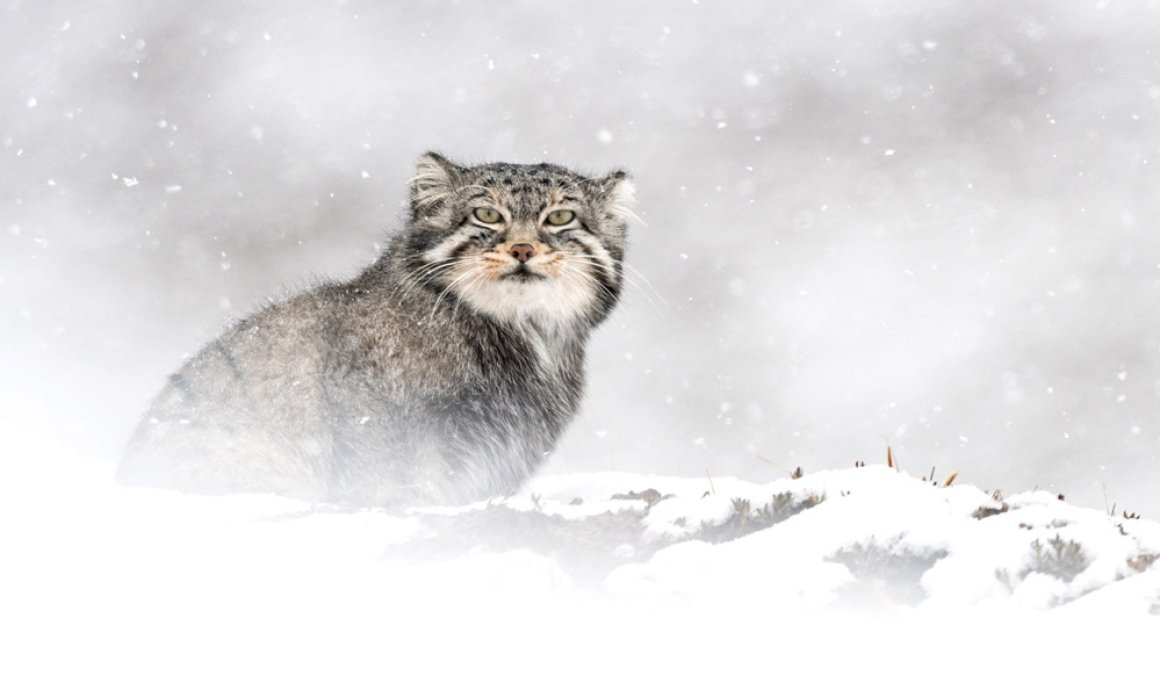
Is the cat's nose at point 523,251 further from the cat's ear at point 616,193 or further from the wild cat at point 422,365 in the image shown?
the cat's ear at point 616,193

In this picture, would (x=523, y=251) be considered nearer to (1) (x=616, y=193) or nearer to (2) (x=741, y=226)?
(1) (x=616, y=193)

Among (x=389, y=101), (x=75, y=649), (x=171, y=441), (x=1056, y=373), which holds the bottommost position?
(x=75, y=649)

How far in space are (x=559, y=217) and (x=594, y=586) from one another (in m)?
3.46

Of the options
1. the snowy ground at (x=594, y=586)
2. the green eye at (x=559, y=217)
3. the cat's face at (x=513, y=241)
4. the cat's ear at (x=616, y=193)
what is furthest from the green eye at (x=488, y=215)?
the snowy ground at (x=594, y=586)

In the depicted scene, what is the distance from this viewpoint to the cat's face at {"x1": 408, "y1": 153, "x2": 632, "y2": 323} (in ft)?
27.6

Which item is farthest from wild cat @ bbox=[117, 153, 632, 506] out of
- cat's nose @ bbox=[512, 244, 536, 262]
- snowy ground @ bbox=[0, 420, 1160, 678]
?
snowy ground @ bbox=[0, 420, 1160, 678]

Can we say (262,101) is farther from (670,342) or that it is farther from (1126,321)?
(1126,321)

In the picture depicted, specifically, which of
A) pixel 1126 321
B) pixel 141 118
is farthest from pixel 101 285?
pixel 1126 321

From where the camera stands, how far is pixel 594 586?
5914 mm

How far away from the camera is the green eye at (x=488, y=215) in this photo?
853 cm

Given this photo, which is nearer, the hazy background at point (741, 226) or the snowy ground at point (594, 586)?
the snowy ground at point (594, 586)

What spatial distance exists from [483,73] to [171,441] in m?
21.0

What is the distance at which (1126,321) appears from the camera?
26469mm

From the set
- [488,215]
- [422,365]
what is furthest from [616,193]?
[422,365]
